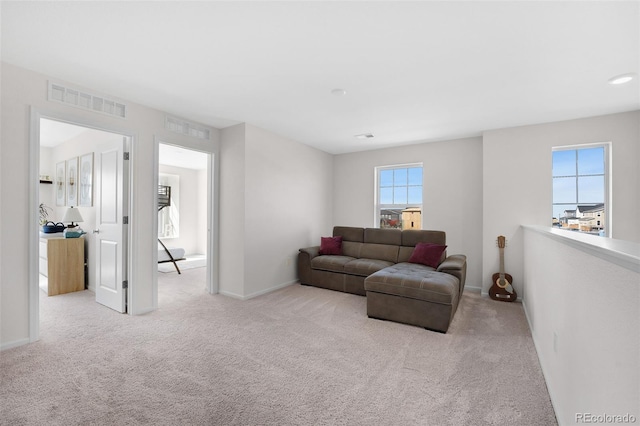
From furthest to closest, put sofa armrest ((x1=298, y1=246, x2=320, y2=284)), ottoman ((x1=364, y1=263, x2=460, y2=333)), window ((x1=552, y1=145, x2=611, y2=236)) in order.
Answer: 1. sofa armrest ((x1=298, y1=246, x2=320, y2=284))
2. window ((x1=552, y1=145, x2=611, y2=236))
3. ottoman ((x1=364, y1=263, x2=460, y2=333))

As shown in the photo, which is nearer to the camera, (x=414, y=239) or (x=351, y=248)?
Answer: (x=414, y=239)

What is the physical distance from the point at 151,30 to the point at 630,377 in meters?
2.99

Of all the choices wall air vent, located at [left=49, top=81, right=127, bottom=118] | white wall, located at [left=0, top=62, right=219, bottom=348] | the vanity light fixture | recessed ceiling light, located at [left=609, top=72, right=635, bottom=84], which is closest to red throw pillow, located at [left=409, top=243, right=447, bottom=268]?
recessed ceiling light, located at [left=609, top=72, right=635, bottom=84]

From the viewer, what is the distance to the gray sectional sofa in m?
2.95

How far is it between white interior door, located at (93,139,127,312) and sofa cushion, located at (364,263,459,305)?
117 inches

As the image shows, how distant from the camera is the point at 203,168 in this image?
777cm

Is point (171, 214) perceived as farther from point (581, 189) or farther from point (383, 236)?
point (581, 189)

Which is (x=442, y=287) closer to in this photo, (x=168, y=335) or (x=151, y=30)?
(x=168, y=335)

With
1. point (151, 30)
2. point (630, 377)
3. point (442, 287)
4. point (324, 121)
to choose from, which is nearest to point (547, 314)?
point (442, 287)

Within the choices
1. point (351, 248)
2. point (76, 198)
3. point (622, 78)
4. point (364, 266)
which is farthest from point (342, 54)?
point (76, 198)

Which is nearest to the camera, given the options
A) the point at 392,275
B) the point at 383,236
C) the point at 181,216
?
the point at 392,275

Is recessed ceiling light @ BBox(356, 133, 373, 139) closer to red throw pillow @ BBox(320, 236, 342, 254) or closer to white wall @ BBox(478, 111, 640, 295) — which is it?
white wall @ BBox(478, 111, 640, 295)

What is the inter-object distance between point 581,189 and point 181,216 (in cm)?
831

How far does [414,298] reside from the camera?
9.95ft
